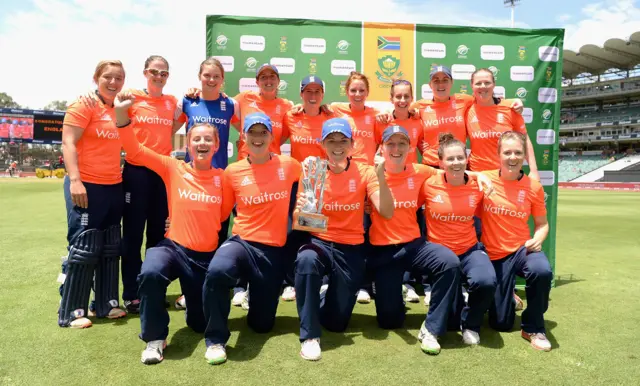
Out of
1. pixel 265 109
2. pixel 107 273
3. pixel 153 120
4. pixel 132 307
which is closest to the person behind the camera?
pixel 107 273

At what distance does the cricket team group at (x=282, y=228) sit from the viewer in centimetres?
352

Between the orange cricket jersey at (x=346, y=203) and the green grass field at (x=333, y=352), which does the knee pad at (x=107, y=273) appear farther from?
the orange cricket jersey at (x=346, y=203)

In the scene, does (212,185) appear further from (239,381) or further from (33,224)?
(33,224)

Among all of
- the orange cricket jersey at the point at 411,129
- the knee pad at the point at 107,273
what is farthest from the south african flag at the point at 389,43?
the knee pad at the point at 107,273

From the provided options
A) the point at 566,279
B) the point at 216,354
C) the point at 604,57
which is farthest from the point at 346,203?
the point at 604,57

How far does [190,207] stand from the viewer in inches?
142

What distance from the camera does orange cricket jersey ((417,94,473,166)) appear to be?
4770 mm

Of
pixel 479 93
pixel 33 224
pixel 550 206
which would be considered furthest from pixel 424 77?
pixel 33 224

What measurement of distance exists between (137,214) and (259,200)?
1.46 m

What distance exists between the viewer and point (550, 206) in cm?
573

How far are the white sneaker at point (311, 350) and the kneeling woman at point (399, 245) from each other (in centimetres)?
85

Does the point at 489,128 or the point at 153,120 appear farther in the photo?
the point at 489,128

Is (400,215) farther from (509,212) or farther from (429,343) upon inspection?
(429,343)

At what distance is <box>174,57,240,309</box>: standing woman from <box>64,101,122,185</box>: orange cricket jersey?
0.78 meters
